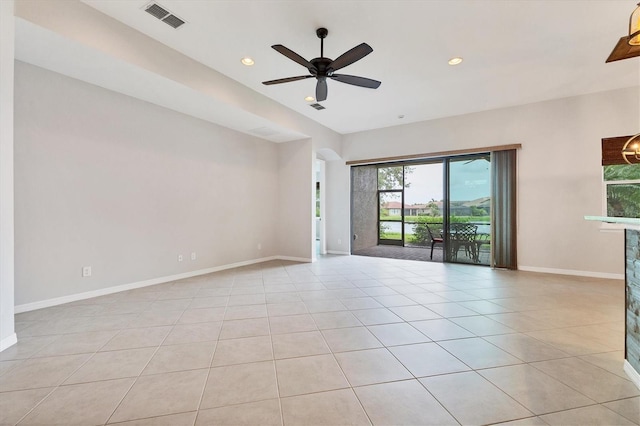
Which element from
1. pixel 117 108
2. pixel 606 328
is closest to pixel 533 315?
pixel 606 328

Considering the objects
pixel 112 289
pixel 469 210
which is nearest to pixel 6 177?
pixel 112 289

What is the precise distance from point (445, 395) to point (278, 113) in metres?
4.92

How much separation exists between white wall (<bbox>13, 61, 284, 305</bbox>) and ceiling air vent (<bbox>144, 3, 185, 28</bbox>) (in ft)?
5.03

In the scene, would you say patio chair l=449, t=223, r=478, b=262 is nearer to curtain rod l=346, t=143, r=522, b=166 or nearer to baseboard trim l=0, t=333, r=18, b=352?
curtain rod l=346, t=143, r=522, b=166

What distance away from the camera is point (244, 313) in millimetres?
3027

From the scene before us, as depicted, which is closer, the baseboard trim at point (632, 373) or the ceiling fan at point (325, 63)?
the baseboard trim at point (632, 373)

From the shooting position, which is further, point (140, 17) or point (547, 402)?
point (140, 17)

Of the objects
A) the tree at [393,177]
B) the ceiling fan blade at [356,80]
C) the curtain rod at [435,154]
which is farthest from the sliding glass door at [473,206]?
the ceiling fan blade at [356,80]

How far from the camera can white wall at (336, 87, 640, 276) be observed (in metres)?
4.53

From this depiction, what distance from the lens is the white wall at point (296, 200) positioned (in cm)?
605

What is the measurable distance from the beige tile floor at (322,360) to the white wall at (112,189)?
1.86ft

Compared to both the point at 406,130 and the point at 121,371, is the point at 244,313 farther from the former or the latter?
the point at 406,130

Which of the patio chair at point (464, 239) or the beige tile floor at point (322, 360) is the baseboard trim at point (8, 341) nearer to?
the beige tile floor at point (322, 360)

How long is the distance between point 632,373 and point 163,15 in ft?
17.0
